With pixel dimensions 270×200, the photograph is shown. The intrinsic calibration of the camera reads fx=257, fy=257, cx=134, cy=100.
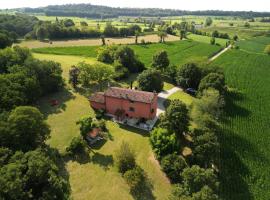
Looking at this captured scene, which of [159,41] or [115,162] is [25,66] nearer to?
[115,162]

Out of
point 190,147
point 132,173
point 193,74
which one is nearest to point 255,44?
point 193,74

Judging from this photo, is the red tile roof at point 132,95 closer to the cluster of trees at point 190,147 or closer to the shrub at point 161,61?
the cluster of trees at point 190,147

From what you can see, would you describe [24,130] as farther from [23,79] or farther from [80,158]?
[23,79]

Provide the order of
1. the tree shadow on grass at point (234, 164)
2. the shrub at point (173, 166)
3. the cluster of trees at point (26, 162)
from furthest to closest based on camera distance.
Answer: the shrub at point (173, 166) < the tree shadow on grass at point (234, 164) < the cluster of trees at point (26, 162)

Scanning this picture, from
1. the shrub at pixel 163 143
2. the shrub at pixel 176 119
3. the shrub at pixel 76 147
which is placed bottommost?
the shrub at pixel 76 147

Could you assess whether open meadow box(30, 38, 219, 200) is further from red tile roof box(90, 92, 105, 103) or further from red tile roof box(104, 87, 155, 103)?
red tile roof box(104, 87, 155, 103)

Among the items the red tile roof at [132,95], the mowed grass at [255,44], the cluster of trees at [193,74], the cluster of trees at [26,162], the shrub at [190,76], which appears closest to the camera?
the cluster of trees at [26,162]

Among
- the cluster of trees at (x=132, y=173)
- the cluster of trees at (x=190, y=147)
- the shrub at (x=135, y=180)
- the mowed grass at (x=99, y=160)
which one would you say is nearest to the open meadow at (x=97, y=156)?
the mowed grass at (x=99, y=160)
